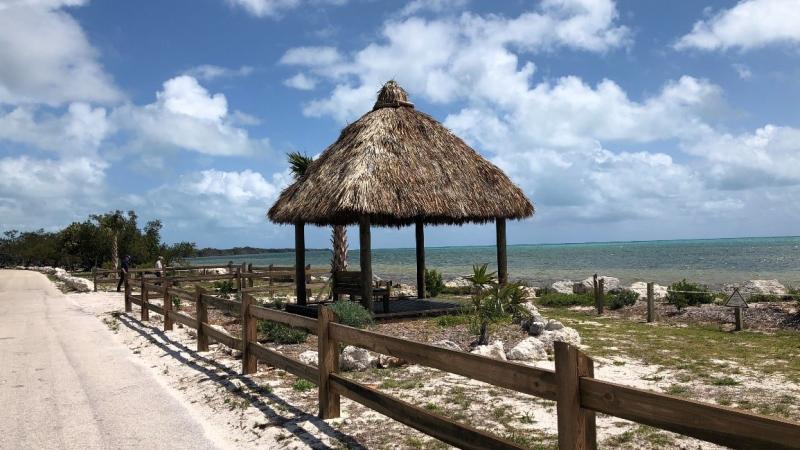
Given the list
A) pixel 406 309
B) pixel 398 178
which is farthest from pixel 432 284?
pixel 398 178

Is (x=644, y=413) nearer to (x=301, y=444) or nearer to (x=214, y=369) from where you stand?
(x=301, y=444)

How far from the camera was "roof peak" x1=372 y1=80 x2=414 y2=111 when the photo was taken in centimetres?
1513

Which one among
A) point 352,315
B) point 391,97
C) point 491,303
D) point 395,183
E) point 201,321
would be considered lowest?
point 352,315

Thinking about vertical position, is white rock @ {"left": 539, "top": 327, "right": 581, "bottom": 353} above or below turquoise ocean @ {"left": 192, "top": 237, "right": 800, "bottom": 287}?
above

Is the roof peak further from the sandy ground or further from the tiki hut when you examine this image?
the sandy ground

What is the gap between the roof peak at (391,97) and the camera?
1513 centimetres

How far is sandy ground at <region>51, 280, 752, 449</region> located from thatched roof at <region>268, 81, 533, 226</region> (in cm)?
443

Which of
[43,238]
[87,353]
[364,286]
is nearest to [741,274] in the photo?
[364,286]

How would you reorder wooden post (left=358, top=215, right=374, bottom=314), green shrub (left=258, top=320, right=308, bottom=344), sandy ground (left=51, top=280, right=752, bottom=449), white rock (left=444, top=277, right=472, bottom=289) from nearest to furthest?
1. sandy ground (left=51, top=280, right=752, bottom=449)
2. green shrub (left=258, top=320, right=308, bottom=344)
3. wooden post (left=358, top=215, right=374, bottom=314)
4. white rock (left=444, top=277, right=472, bottom=289)

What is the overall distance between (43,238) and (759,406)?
3463 inches

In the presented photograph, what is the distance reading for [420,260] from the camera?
1789 cm

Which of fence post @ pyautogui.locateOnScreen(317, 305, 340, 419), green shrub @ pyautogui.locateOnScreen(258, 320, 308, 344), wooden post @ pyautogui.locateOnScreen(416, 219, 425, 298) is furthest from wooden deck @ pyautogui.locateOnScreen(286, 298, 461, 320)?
fence post @ pyautogui.locateOnScreen(317, 305, 340, 419)

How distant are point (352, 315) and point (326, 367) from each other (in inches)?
206

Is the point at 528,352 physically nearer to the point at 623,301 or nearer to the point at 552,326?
the point at 552,326
